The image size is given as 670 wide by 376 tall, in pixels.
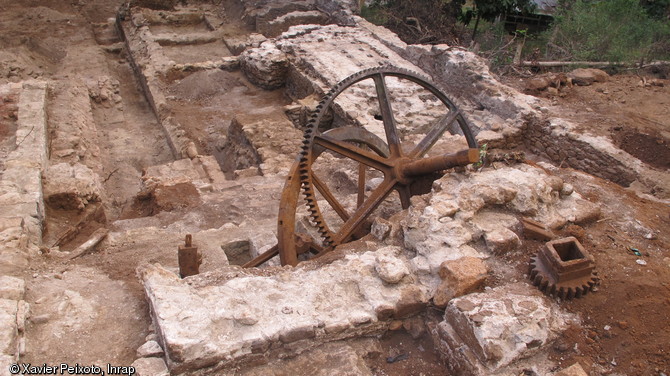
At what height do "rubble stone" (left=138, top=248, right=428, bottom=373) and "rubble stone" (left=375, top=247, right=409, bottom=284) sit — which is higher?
"rubble stone" (left=375, top=247, right=409, bottom=284)

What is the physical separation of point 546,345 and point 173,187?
4.79m

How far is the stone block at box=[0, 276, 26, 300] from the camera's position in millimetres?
3428

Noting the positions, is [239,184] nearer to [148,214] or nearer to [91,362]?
[148,214]

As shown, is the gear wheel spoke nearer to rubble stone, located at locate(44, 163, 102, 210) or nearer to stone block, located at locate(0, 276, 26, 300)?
stone block, located at locate(0, 276, 26, 300)

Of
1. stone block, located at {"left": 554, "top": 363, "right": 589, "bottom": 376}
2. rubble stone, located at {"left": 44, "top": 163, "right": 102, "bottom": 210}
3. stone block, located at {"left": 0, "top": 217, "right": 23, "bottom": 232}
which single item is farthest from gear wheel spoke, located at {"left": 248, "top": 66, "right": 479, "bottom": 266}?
rubble stone, located at {"left": 44, "top": 163, "right": 102, "bottom": 210}

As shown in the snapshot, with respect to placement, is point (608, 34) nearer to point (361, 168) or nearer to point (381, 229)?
point (361, 168)

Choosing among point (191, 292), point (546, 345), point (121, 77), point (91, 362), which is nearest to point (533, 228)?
point (546, 345)

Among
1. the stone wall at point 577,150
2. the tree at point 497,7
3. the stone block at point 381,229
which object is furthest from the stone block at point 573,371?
the tree at point 497,7

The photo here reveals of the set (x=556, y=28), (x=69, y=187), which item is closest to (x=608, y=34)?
(x=556, y=28)

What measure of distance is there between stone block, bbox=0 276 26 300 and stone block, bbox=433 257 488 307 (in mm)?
2705

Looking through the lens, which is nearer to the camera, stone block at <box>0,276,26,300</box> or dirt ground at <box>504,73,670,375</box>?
dirt ground at <box>504,73,670,375</box>

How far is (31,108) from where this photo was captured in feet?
24.2

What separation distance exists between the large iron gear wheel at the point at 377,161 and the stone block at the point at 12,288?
6.76 feet

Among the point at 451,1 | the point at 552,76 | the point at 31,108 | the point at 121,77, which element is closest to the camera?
the point at 31,108
